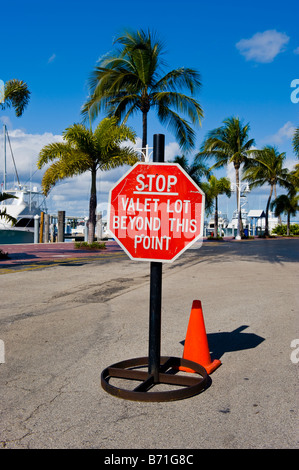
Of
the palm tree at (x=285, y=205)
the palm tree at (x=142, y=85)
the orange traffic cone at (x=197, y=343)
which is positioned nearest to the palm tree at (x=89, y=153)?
the palm tree at (x=142, y=85)

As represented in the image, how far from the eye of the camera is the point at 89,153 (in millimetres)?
23047

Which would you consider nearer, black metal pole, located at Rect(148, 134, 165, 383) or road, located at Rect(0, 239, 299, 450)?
road, located at Rect(0, 239, 299, 450)

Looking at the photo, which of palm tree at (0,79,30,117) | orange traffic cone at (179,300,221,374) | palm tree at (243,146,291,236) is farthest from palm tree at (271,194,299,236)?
orange traffic cone at (179,300,221,374)

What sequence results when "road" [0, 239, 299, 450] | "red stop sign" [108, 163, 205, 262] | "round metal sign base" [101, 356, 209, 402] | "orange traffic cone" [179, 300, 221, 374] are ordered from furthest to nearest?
"orange traffic cone" [179, 300, 221, 374], "red stop sign" [108, 163, 205, 262], "round metal sign base" [101, 356, 209, 402], "road" [0, 239, 299, 450]

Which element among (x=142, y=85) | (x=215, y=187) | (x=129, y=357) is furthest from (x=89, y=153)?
(x=215, y=187)

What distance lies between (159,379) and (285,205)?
58509mm

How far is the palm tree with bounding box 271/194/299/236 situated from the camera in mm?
59781

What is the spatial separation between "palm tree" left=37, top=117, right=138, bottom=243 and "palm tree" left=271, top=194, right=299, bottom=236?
131ft

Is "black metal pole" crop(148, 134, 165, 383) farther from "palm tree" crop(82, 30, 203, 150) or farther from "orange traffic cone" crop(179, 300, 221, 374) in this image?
"palm tree" crop(82, 30, 203, 150)

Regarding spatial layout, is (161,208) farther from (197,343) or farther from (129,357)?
(129,357)

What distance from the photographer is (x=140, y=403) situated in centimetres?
357

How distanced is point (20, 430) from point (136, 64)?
77.7 feet
